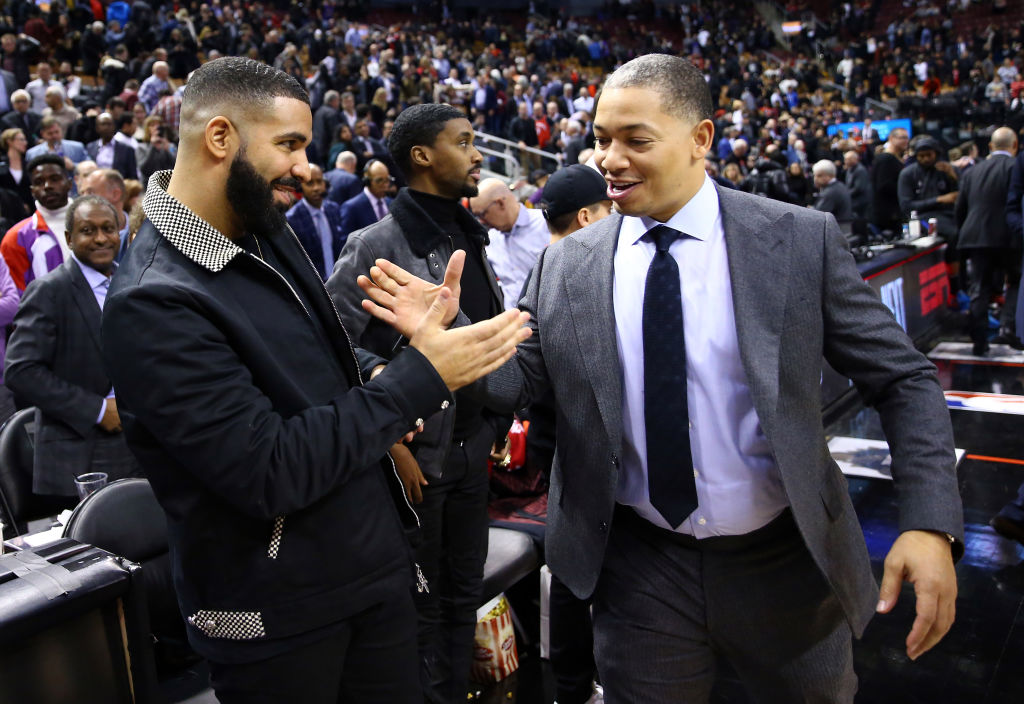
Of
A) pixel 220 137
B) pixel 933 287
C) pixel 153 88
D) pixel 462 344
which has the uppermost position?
pixel 153 88

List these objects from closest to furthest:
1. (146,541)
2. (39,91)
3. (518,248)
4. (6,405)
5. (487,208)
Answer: (146,541) < (6,405) < (487,208) < (518,248) < (39,91)

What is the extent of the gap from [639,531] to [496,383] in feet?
1.52

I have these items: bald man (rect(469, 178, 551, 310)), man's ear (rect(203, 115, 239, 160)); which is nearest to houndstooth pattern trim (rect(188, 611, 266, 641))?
man's ear (rect(203, 115, 239, 160))

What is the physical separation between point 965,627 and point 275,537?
3.01 meters

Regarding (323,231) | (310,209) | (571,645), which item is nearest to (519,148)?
(323,231)

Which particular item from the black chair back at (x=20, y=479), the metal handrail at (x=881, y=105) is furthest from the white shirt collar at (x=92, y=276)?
the metal handrail at (x=881, y=105)

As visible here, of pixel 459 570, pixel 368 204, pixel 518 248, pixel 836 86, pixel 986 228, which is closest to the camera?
pixel 459 570

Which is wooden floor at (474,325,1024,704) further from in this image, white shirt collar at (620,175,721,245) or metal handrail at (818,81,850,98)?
metal handrail at (818,81,850,98)

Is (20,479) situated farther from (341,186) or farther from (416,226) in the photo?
(341,186)

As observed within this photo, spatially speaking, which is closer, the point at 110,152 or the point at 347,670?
the point at 347,670

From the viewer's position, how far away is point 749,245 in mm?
1851

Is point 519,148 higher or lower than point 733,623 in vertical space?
higher

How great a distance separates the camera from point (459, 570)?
9.20ft

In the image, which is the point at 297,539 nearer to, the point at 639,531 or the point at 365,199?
the point at 639,531
